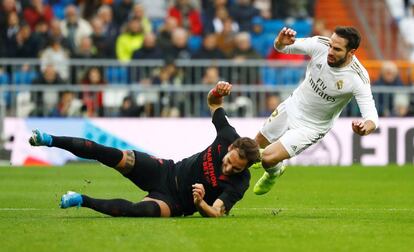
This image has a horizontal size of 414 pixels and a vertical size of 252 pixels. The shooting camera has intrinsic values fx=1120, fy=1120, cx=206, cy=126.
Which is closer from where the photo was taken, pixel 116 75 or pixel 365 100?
pixel 365 100

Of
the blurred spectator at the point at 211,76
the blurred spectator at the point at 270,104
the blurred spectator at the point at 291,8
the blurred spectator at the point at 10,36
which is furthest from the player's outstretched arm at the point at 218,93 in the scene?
the blurred spectator at the point at 291,8

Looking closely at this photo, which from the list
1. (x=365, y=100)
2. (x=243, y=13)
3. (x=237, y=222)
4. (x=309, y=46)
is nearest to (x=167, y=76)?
(x=243, y=13)

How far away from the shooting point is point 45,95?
982 inches

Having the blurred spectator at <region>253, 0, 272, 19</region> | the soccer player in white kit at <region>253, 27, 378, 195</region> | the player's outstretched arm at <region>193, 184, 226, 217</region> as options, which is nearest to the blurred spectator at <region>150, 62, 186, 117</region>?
the blurred spectator at <region>253, 0, 272, 19</region>

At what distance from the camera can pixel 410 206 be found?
15305 millimetres

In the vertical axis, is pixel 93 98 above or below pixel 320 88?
below

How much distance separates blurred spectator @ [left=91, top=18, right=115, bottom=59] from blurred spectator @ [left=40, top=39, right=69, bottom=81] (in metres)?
0.80

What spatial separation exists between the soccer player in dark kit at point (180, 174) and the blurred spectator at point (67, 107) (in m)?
12.2

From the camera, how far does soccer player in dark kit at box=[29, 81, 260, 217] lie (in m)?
12.1

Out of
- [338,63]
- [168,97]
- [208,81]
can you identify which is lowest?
[168,97]

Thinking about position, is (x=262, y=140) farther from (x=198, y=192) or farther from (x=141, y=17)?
(x=141, y=17)

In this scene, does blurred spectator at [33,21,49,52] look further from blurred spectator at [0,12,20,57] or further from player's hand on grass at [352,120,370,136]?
player's hand on grass at [352,120,370,136]

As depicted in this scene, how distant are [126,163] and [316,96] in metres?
3.43

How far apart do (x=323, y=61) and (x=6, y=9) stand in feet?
44.8
